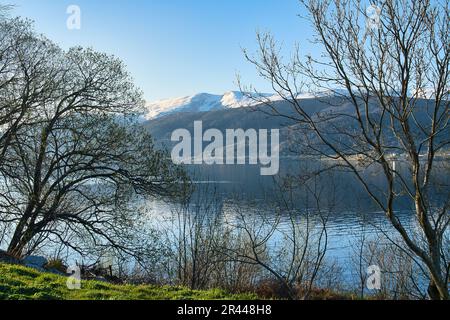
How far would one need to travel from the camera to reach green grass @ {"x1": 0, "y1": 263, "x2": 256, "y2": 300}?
9.78m

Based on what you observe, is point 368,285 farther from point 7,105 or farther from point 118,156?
point 7,105

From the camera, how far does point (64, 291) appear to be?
10727mm

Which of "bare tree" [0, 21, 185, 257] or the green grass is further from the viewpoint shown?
"bare tree" [0, 21, 185, 257]

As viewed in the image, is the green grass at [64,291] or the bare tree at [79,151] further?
the bare tree at [79,151]

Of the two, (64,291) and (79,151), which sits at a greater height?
(79,151)

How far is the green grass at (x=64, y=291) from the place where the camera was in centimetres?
978

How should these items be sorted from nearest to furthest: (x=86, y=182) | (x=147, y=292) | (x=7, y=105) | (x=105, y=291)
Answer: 1. (x=105, y=291)
2. (x=147, y=292)
3. (x=7, y=105)
4. (x=86, y=182)

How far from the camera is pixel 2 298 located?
898 centimetres

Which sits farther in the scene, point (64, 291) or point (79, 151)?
point (79, 151)

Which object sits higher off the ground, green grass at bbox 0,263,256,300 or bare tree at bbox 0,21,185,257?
bare tree at bbox 0,21,185,257

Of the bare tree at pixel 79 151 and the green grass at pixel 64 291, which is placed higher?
the bare tree at pixel 79 151

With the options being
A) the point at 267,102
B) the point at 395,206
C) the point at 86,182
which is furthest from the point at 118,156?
the point at 395,206
